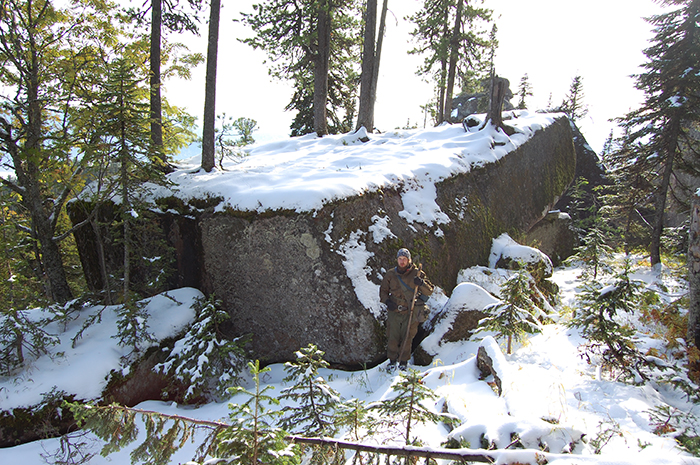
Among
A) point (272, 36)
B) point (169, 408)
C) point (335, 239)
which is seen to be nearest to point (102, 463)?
point (169, 408)

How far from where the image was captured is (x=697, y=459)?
7.89 ft

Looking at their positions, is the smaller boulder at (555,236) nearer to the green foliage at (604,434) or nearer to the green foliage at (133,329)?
the green foliage at (604,434)

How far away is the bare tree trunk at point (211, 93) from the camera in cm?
859

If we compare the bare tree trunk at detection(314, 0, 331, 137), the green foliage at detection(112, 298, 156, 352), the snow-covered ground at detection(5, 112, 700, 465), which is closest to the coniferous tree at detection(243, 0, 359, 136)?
the bare tree trunk at detection(314, 0, 331, 137)

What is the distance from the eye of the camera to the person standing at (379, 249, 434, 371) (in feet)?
18.8

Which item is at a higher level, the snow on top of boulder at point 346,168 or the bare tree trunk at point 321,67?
the bare tree trunk at point 321,67

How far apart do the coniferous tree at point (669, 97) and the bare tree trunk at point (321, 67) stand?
36.2 ft

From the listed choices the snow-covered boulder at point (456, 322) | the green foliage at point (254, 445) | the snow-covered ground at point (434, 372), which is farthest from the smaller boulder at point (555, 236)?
the green foliage at point (254, 445)

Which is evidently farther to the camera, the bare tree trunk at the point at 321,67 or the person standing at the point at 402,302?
the bare tree trunk at the point at 321,67

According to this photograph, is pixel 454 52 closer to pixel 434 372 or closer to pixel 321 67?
pixel 321 67

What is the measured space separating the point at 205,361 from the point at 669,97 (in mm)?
15266

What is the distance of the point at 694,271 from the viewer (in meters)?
4.66

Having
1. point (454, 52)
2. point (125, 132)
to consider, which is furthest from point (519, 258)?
point (454, 52)

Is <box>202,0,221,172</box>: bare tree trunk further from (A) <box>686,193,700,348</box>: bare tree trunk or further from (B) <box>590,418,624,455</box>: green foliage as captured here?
(A) <box>686,193,700,348</box>: bare tree trunk
